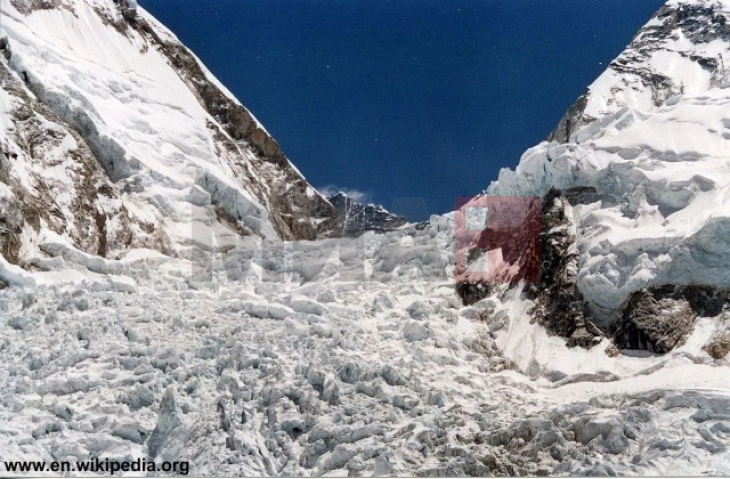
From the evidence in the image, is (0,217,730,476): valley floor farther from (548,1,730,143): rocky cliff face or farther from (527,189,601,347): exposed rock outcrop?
(548,1,730,143): rocky cliff face

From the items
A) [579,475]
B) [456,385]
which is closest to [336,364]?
[456,385]

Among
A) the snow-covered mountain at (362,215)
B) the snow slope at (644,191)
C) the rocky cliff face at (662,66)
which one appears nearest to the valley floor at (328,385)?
the snow slope at (644,191)

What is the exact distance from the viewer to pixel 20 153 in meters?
32.5

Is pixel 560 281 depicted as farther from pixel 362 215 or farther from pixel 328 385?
pixel 362 215

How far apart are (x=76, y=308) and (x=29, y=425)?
21.1 feet

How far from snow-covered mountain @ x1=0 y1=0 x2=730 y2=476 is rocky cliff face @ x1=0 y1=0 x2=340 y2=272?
0.15 metres

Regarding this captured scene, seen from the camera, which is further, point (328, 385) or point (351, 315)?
point (351, 315)

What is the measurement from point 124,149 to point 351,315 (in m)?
17.2

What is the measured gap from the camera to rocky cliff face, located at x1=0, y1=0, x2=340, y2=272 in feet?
106

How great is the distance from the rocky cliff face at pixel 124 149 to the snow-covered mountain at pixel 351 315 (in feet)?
0.49

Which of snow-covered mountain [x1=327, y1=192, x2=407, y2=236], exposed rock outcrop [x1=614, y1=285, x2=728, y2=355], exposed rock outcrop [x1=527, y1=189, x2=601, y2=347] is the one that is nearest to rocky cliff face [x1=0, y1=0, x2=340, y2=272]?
exposed rock outcrop [x1=527, y1=189, x2=601, y2=347]

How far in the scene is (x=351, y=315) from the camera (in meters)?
25.9

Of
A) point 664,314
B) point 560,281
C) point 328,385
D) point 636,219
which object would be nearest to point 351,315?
point 328,385

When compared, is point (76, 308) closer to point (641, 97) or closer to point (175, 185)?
point (175, 185)
